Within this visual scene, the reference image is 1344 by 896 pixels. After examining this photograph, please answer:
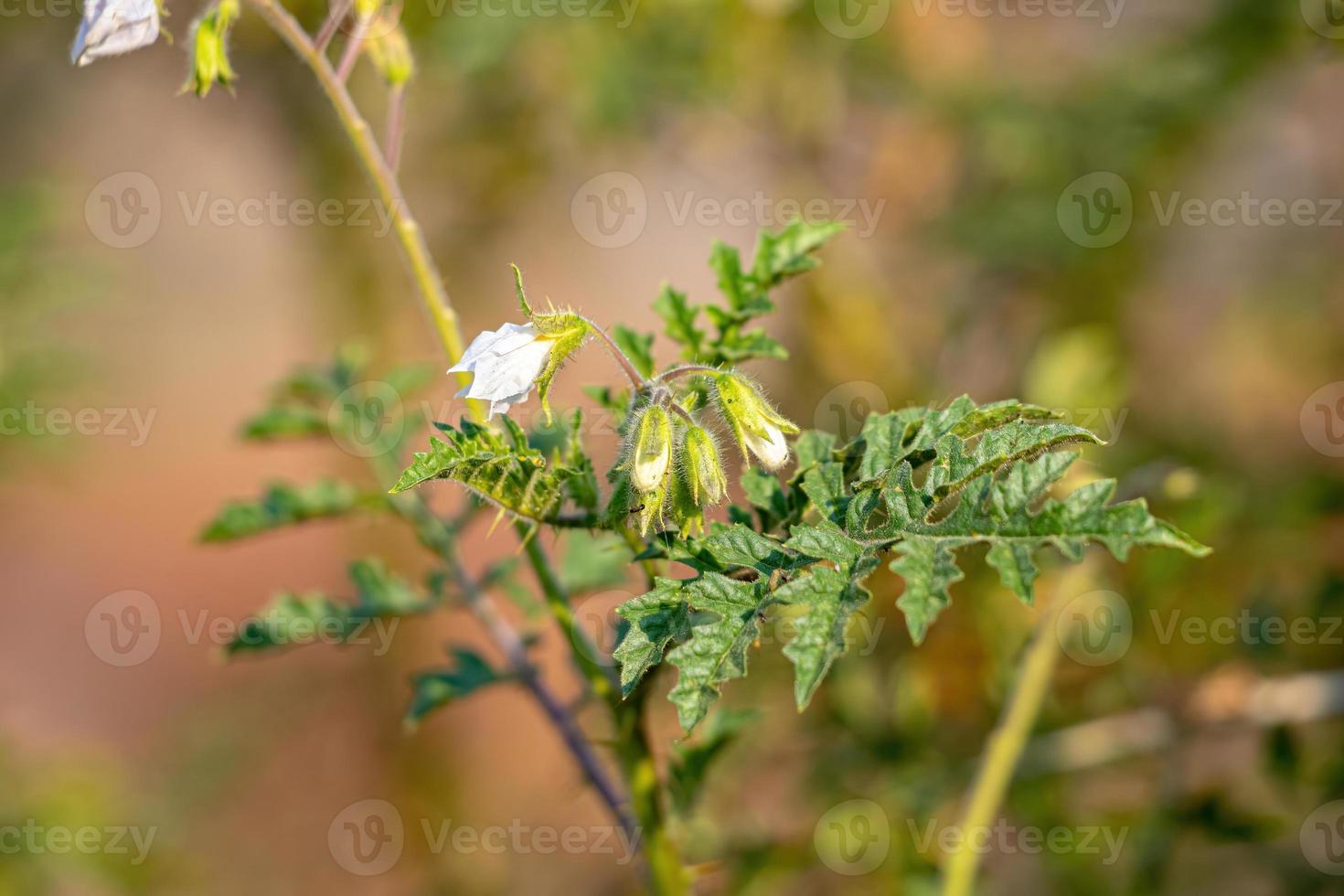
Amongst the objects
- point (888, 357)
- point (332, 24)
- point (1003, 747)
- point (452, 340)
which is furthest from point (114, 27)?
point (888, 357)

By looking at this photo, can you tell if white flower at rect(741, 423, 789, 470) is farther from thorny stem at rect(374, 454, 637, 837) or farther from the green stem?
the green stem

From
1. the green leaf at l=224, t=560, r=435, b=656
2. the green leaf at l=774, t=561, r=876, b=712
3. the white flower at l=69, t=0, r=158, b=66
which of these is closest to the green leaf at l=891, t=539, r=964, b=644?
the green leaf at l=774, t=561, r=876, b=712

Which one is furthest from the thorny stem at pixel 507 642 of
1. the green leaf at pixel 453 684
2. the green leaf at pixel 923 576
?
the green leaf at pixel 923 576

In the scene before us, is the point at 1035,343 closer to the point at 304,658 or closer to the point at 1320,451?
the point at 1320,451

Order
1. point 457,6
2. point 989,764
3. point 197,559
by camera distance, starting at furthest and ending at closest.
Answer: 1. point 197,559
2. point 457,6
3. point 989,764

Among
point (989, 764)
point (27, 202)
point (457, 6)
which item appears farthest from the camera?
point (457, 6)

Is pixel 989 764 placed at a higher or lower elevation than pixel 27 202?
lower

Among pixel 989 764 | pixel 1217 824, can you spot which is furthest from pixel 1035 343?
pixel 989 764
